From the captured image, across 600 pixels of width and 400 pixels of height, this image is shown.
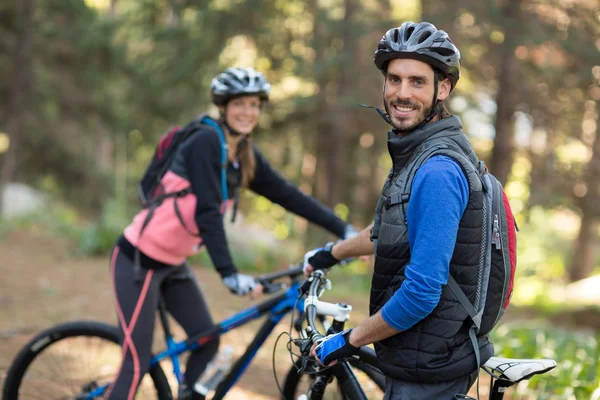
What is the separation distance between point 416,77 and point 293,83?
663 inches

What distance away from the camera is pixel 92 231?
10.5 meters

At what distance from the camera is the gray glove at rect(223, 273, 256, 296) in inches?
137

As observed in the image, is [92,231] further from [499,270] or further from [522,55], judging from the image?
[499,270]

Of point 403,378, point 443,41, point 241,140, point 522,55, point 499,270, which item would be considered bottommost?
point 403,378

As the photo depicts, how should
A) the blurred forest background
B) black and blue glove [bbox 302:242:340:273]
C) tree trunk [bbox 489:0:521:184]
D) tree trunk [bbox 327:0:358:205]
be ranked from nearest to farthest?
black and blue glove [bbox 302:242:340:273], tree trunk [bbox 489:0:521:184], the blurred forest background, tree trunk [bbox 327:0:358:205]

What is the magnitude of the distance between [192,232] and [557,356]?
11.3 feet

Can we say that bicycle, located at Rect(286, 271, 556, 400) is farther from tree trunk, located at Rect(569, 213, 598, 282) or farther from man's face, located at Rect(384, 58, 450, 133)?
tree trunk, located at Rect(569, 213, 598, 282)

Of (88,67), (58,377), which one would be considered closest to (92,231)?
(88,67)

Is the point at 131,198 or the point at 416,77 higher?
the point at 416,77

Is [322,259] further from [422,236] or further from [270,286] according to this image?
[422,236]

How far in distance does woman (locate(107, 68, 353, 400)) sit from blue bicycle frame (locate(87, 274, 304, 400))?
0.32 ft

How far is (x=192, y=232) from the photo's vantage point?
11.8 feet

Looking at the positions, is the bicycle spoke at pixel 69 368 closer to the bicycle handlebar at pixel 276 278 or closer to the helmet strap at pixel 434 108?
the bicycle handlebar at pixel 276 278

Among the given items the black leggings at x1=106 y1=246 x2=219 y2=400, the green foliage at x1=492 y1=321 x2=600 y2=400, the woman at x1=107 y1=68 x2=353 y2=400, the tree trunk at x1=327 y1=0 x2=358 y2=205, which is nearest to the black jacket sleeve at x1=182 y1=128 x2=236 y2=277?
the woman at x1=107 y1=68 x2=353 y2=400
